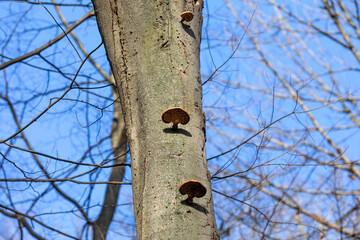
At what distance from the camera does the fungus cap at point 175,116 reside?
5.55 ft

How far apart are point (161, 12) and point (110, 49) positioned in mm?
331

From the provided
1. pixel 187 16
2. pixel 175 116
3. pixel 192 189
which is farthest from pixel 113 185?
pixel 192 189

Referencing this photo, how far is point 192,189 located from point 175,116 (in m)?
0.32

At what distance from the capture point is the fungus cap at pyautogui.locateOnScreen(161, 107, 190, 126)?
66.6 inches

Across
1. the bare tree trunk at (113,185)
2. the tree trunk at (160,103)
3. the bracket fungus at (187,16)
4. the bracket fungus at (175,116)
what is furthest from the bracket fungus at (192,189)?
the bare tree trunk at (113,185)

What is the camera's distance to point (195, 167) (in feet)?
5.57

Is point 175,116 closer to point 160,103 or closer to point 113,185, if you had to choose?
point 160,103

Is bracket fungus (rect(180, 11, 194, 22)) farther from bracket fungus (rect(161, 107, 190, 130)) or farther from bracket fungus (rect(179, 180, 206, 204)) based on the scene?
bracket fungus (rect(179, 180, 206, 204))

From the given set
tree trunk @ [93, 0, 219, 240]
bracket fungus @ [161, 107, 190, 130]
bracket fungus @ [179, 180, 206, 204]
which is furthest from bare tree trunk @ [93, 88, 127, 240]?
bracket fungus @ [179, 180, 206, 204]

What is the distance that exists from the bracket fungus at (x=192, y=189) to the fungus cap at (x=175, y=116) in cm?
29

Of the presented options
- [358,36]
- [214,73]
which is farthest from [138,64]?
[358,36]

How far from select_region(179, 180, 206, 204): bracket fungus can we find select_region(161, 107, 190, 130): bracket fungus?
289 millimetres

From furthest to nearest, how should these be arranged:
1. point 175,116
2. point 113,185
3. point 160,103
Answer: point 113,185 < point 160,103 < point 175,116

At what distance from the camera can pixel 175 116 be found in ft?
5.59
